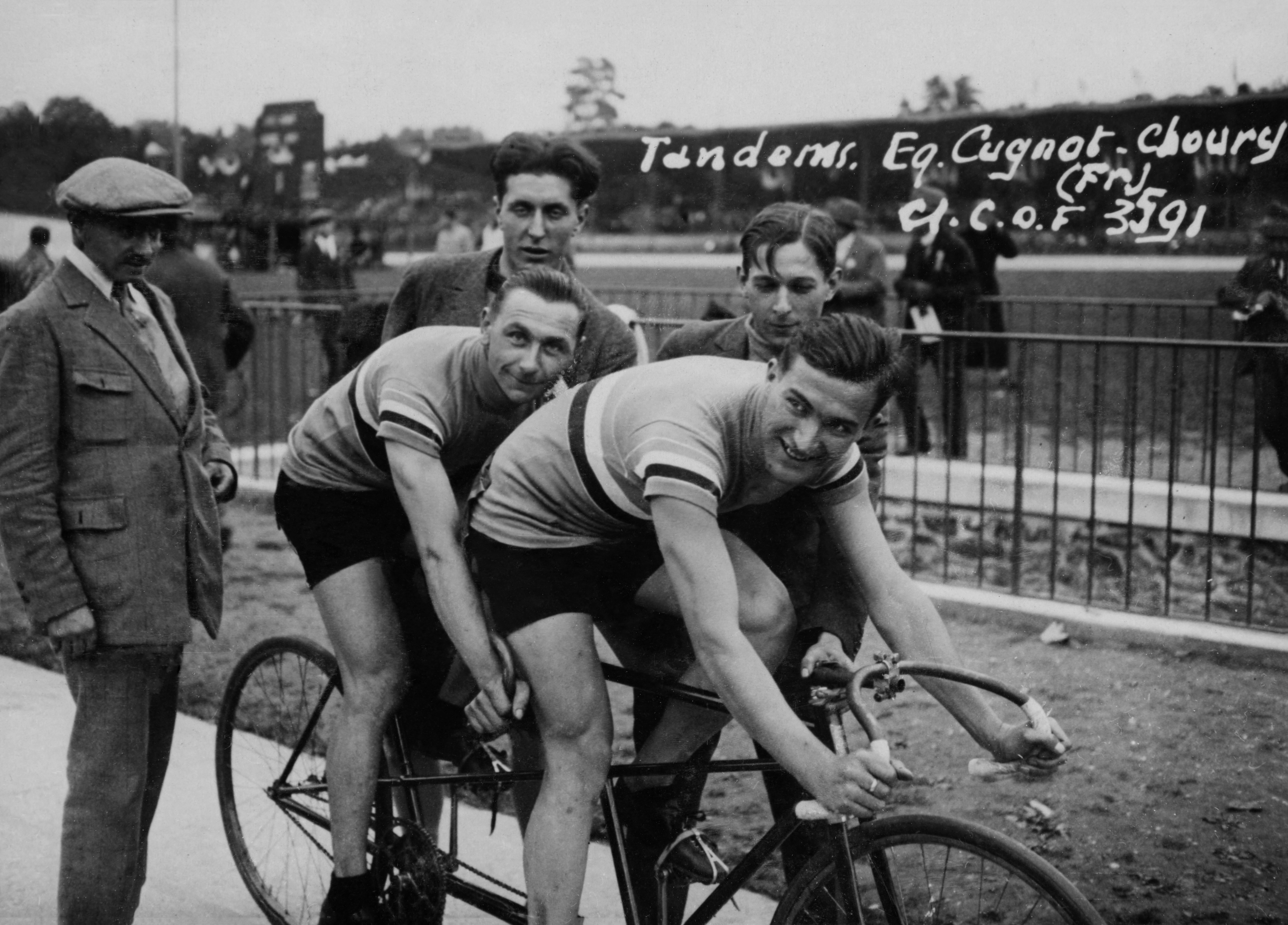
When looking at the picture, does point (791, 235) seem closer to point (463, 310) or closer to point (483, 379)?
point (483, 379)

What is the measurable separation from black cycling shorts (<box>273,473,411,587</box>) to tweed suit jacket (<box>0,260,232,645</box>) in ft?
1.01

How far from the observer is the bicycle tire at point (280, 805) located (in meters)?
3.74

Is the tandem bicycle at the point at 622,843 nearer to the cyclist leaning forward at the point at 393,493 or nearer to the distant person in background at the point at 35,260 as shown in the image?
the cyclist leaning forward at the point at 393,493

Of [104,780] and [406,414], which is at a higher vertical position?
[406,414]

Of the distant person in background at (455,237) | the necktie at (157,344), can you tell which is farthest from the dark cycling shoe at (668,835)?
the distant person in background at (455,237)

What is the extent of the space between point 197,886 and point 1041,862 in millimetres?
2789

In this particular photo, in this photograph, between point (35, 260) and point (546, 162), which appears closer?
point (546, 162)

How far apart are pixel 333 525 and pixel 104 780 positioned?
813 mm

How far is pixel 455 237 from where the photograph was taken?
17734mm

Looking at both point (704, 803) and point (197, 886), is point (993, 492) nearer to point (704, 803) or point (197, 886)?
point (704, 803)

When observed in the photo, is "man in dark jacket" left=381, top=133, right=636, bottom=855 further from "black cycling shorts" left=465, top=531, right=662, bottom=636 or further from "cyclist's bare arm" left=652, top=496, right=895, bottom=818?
"cyclist's bare arm" left=652, top=496, right=895, bottom=818

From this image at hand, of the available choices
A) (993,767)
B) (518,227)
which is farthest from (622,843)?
(518,227)

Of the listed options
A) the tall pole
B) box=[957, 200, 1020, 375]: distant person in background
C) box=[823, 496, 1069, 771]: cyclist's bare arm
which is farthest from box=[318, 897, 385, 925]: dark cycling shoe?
box=[957, 200, 1020, 375]: distant person in background

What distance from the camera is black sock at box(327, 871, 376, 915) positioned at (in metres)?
3.38
